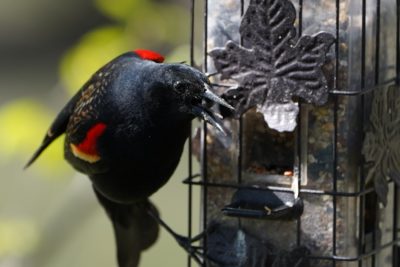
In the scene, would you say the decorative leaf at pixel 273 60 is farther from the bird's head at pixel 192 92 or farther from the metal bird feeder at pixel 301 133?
the bird's head at pixel 192 92

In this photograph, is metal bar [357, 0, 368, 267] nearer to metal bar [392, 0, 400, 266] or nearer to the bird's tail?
metal bar [392, 0, 400, 266]

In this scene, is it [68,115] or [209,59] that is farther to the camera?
[68,115]

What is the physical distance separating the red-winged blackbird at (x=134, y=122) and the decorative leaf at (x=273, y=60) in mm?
244

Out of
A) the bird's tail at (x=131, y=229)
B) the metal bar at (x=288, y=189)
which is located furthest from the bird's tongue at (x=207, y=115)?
the bird's tail at (x=131, y=229)

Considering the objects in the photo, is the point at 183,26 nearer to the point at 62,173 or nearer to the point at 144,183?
the point at 62,173

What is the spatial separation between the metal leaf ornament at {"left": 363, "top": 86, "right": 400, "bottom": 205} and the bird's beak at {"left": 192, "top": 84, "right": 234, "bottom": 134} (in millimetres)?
642

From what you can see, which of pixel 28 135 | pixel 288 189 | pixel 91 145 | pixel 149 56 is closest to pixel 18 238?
pixel 28 135

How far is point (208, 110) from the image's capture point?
4766mm

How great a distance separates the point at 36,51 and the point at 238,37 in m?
10.8

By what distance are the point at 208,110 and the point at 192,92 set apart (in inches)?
3.6

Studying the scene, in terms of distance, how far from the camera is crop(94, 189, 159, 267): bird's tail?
579 cm

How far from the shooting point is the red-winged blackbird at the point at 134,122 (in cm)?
484

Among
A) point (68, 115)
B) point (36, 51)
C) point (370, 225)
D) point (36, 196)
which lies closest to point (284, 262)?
point (370, 225)

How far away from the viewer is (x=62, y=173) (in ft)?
21.5
